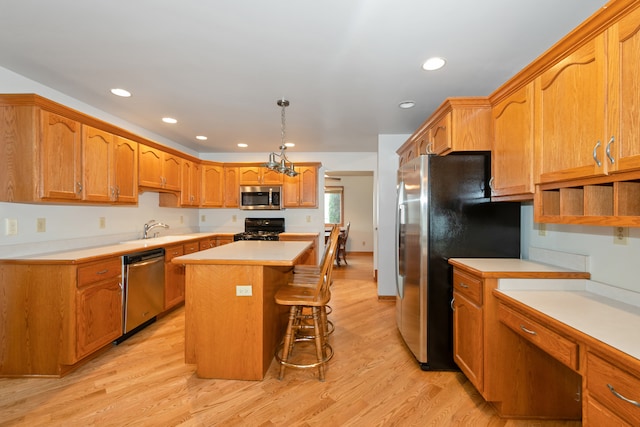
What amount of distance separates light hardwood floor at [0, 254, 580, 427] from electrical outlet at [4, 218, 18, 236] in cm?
110

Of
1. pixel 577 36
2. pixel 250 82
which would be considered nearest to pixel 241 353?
pixel 250 82

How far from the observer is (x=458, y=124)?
2.08 metres

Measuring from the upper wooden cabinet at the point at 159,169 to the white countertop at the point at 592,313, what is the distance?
3.69m

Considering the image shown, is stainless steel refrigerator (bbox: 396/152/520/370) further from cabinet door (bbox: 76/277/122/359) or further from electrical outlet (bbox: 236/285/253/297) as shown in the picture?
cabinet door (bbox: 76/277/122/359)

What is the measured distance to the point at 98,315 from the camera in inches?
90.2

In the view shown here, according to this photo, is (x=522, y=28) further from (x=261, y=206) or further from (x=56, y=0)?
(x=261, y=206)

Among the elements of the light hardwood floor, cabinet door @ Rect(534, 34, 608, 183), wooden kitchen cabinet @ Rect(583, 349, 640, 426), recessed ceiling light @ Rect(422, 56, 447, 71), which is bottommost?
the light hardwood floor

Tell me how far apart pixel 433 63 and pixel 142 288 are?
3.35m

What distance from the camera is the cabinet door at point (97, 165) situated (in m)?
2.45

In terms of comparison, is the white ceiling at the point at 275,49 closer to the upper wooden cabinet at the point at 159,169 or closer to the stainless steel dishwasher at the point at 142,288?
the upper wooden cabinet at the point at 159,169

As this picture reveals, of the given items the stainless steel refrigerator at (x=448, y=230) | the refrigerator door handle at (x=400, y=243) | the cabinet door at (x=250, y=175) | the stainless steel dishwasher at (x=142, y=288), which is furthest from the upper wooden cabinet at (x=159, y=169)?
the stainless steel refrigerator at (x=448, y=230)

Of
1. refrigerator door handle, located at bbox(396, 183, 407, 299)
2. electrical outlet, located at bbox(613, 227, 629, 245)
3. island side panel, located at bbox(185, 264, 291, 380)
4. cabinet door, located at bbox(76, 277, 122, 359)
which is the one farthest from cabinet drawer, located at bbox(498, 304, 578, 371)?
cabinet door, located at bbox(76, 277, 122, 359)

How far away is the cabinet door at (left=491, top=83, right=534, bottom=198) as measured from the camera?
5.42ft

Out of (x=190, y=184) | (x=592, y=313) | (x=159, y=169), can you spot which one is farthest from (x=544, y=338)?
(x=190, y=184)
